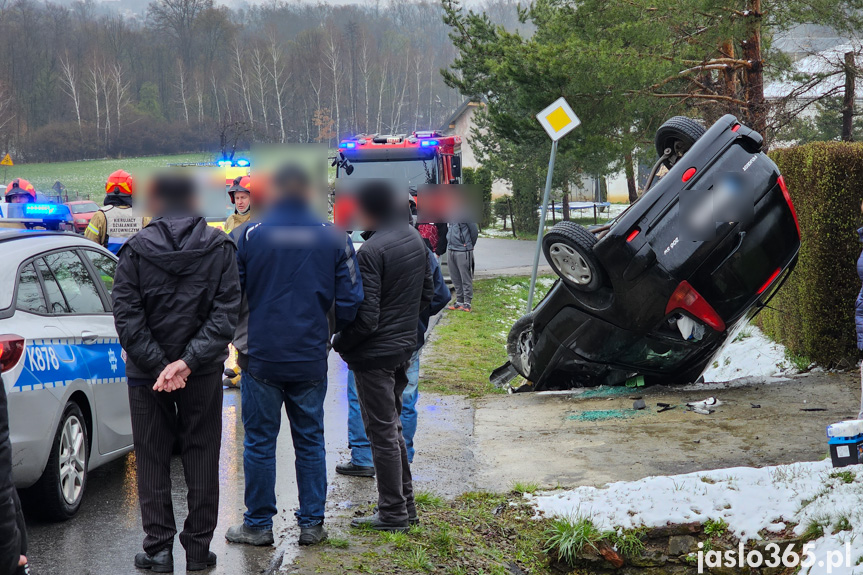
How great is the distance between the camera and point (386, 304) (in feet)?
15.9

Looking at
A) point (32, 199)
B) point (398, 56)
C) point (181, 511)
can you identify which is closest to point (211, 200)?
point (181, 511)

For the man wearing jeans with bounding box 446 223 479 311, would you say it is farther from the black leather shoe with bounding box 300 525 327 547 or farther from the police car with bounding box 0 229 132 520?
the black leather shoe with bounding box 300 525 327 547

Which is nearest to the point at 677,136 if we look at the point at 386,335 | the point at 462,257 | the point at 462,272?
the point at 386,335

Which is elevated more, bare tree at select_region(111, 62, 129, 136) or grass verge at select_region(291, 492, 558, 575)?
bare tree at select_region(111, 62, 129, 136)

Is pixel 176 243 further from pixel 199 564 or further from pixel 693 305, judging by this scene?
pixel 693 305

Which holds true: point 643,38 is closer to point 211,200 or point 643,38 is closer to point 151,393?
point 211,200

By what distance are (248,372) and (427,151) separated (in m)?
12.7

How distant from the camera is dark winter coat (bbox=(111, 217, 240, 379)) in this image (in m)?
4.07

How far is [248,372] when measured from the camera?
14.9 feet

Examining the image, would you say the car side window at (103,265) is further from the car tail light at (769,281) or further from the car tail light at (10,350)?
the car tail light at (769,281)

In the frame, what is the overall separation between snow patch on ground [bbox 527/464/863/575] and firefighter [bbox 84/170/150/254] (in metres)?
5.28

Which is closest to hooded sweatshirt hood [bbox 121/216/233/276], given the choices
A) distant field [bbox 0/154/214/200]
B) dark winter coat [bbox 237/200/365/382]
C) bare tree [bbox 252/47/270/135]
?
dark winter coat [bbox 237/200/365/382]

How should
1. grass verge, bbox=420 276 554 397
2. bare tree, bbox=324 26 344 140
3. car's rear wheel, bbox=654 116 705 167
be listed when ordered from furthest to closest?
bare tree, bbox=324 26 344 140 < grass verge, bbox=420 276 554 397 < car's rear wheel, bbox=654 116 705 167

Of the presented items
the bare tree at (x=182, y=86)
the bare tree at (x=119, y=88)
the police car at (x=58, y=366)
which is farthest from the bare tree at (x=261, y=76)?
the police car at (x=58, y=366)
